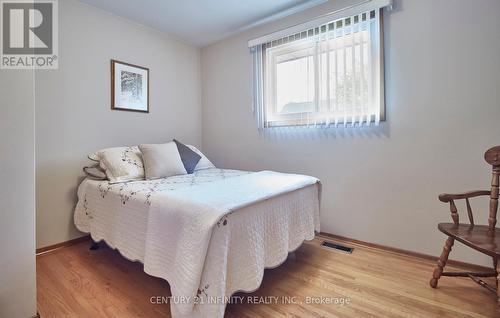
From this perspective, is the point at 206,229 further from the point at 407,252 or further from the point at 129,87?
the point at 129,87

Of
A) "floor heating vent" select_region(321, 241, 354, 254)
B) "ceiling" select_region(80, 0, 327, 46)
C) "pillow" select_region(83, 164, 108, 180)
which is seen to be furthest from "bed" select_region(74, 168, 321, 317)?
"ceiling" select_region(80, 0, 327, 46)

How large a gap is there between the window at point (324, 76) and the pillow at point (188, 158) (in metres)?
0.92

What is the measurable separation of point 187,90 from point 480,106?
318 cm

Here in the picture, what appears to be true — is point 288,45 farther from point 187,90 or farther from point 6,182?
point 6,182

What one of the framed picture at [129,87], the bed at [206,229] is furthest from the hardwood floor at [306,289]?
the framed picture at [129,87]

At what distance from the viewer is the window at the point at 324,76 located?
83.0 inches

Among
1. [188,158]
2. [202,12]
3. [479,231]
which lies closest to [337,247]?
[479,231]

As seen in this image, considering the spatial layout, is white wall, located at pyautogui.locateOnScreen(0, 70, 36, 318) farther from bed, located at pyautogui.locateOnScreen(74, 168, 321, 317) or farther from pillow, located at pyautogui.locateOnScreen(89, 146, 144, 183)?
pillow, located at pyautogui.locateOnScreen(89, 146, 144, 183)

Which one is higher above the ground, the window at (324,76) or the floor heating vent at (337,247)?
the window at (324,76)

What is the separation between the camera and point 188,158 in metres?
2.58

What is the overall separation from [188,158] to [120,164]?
0.67m

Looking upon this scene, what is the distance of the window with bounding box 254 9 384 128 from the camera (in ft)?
6.92

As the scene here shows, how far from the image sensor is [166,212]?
→ 1348 mm

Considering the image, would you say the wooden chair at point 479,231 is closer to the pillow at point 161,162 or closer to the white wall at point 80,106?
the pillow at point 161,162
